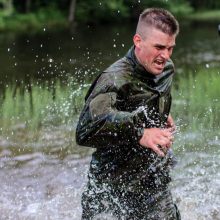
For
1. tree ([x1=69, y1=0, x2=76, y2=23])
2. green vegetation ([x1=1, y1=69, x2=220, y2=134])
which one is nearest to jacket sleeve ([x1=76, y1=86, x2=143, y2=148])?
green vegetation ([x1=1, y1=69, x2=220, y2=134])

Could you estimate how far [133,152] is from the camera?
4.28 metres

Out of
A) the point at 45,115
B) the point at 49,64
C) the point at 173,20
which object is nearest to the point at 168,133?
the point at 173,20

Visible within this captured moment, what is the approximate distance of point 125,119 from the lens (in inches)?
150

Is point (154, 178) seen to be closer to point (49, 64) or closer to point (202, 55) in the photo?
point (49, 64)

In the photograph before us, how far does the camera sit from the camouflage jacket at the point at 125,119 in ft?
12.7

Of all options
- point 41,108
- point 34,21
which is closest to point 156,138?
point 41,108

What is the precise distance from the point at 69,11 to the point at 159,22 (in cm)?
4146

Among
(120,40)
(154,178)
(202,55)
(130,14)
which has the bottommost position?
(130,14)

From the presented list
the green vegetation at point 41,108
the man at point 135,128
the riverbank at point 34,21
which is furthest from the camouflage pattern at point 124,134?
the riverbank at point 34,21

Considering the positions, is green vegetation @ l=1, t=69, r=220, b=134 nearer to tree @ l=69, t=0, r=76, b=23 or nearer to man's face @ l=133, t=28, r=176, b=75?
man's face @ l=133, t=28, r=176, b=75

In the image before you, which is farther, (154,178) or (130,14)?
(130,14)

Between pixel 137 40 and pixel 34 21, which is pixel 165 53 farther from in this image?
pixel 34 21

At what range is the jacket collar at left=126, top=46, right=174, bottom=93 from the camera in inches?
166

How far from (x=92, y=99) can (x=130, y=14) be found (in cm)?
4457
